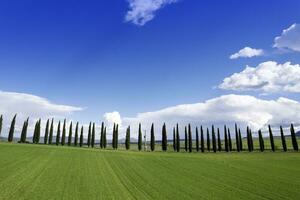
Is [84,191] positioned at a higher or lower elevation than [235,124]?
lower

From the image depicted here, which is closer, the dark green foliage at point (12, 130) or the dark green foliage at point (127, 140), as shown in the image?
the dark green foliage at point (127, 140)

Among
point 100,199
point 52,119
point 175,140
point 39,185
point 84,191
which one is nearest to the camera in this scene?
point 100,199

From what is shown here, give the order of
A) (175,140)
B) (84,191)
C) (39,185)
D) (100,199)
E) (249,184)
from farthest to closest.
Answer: (175,140)
(249,184)
(39,185)
(84,191)
(100,199)

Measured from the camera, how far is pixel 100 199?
58.3 feet

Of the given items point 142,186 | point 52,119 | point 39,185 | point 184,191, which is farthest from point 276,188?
point 52,119

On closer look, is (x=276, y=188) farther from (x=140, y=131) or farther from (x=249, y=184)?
(x=140, y=131)

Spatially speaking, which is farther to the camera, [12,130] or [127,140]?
[12,130]

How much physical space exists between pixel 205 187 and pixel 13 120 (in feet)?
328

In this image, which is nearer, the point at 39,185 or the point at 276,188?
the point at 39,185

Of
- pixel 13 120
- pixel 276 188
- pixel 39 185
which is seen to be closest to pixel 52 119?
pixel 13 120

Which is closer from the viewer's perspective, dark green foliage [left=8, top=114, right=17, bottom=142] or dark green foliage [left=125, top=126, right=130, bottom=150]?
dark green foliage [left=125, top=126, right=130, bottom=150]

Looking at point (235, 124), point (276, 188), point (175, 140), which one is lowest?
→ point (276, 188)

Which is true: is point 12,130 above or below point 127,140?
above

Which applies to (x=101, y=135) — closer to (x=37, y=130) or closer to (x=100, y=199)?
(x=37, y=130)
